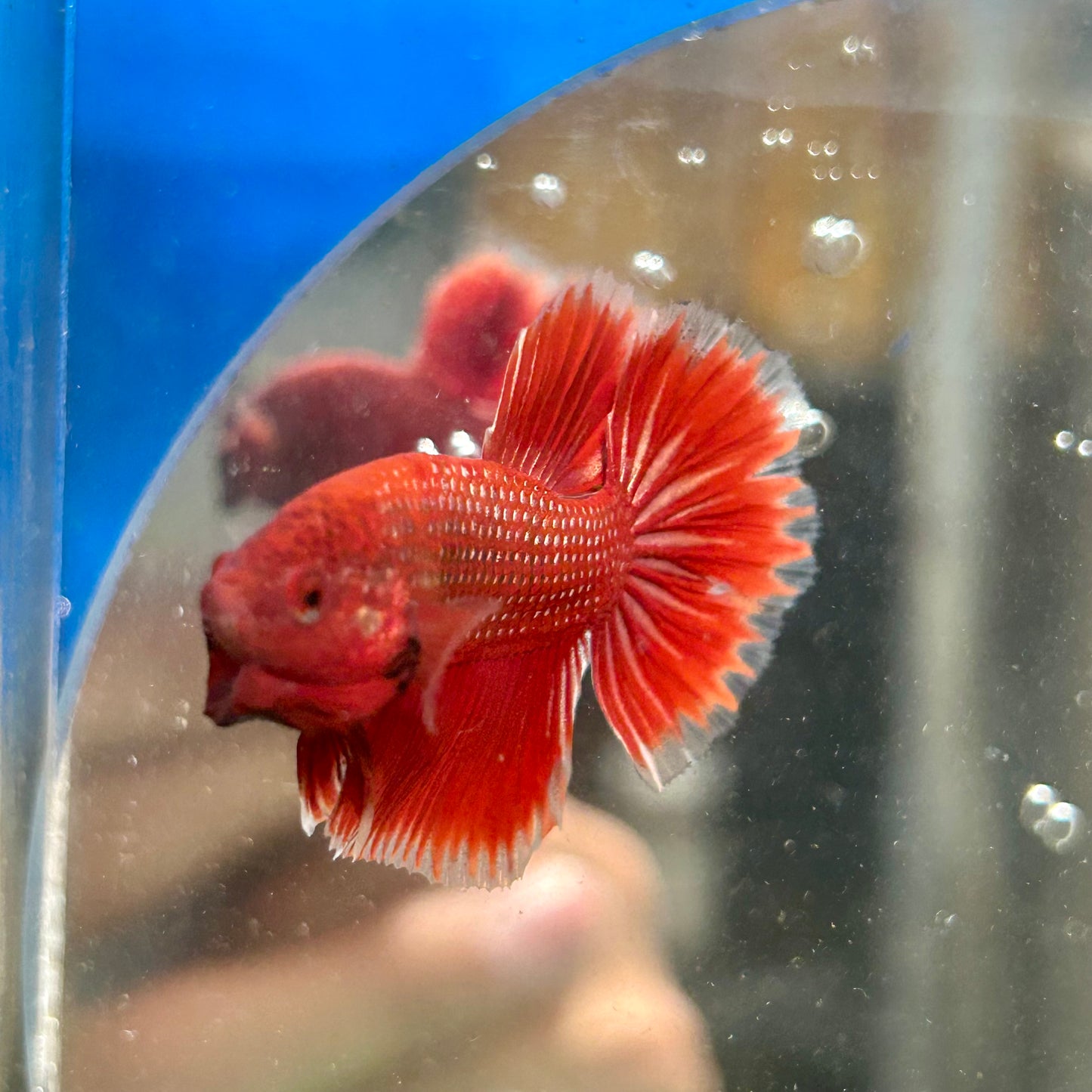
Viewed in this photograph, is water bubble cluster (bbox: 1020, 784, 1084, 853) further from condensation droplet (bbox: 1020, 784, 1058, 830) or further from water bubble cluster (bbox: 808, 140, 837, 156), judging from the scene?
water bubble cluster (bbox: 808, 140, 837, 156)

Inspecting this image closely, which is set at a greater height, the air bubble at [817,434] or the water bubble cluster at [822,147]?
the water bubble cluster at [822,147]

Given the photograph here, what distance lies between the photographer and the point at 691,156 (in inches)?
25.8

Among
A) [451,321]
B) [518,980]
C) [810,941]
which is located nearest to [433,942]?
[518,980]

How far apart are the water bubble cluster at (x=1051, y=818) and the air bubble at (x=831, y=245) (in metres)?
0.43

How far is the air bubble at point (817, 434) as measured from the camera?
25.9 inches

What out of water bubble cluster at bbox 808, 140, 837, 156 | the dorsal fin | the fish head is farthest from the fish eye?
water bubble cluster at bbox 808, 140, 837, 156

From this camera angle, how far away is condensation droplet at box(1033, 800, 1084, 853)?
2.44ft

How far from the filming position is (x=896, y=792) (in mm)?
706

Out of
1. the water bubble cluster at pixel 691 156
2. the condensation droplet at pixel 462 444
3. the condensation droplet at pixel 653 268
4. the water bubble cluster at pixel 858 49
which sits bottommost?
the condensation droplet at pixel 462 444

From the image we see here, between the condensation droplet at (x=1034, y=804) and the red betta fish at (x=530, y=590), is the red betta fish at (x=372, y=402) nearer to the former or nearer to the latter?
the red betta fish at (x=530, y=590)

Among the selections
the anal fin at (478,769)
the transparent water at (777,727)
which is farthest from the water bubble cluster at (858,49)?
the anal fin at (478,769)

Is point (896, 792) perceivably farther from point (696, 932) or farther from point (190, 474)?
point (190, 474)

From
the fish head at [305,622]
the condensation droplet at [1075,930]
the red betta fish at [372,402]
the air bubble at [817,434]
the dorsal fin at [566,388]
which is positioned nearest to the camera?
the fish head at [305,622]

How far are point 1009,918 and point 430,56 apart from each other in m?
0.75
